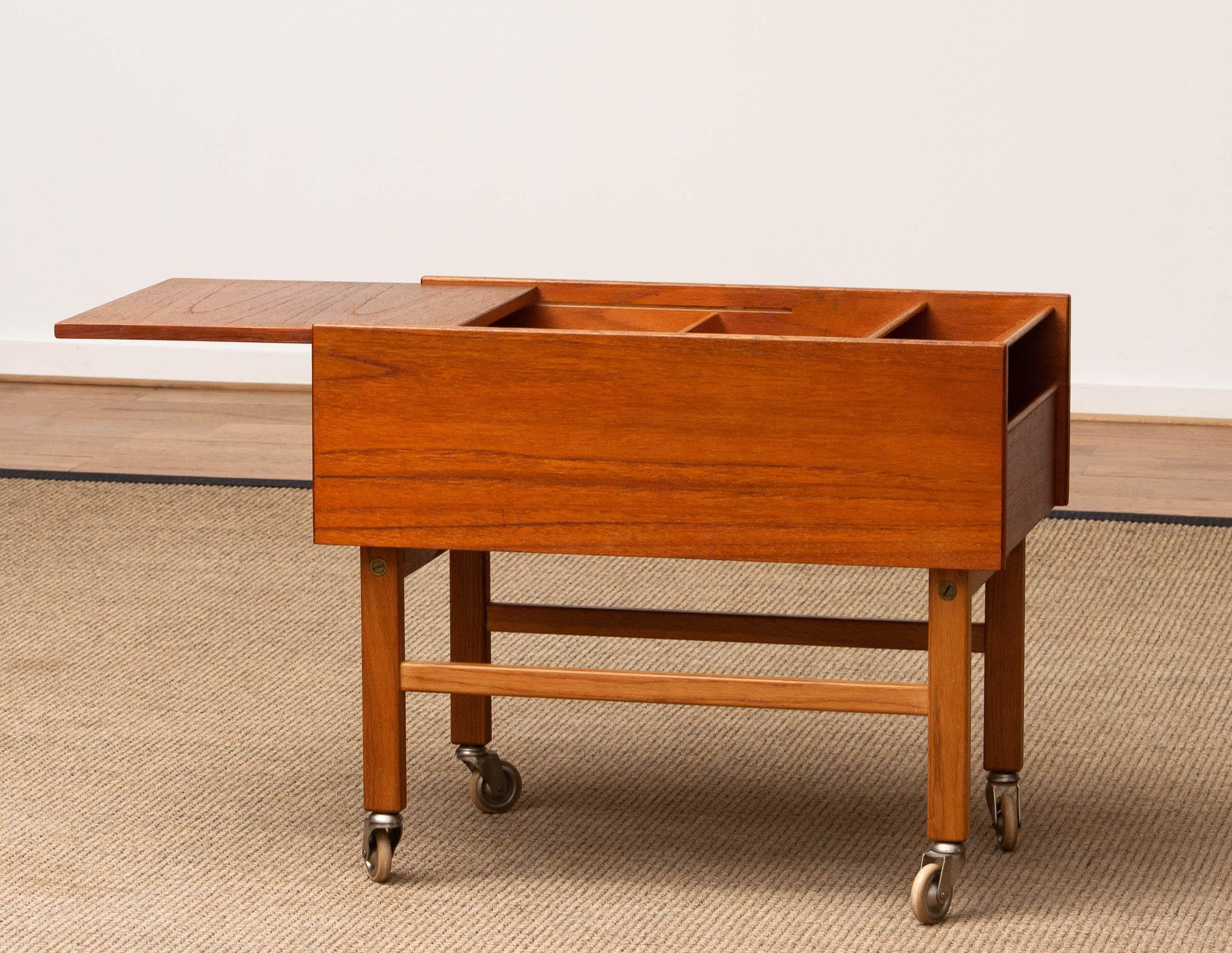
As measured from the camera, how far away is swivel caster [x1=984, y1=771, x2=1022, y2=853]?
5.36 feet

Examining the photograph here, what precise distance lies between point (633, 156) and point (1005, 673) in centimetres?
217

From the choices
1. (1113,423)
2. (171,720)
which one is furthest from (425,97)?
(171,720)

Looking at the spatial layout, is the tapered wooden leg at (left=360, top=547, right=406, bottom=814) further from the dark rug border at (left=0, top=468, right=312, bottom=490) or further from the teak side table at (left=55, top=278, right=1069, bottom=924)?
the dark rug border at (left=0, top=468, right=312, bottom=490)

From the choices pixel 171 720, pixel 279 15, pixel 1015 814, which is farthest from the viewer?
pixel 279 15

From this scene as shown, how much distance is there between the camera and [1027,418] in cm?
→ 151

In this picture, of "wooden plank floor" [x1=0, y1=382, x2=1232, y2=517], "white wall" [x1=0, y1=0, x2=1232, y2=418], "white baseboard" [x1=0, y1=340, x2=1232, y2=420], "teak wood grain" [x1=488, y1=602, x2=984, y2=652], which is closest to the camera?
"teak wood grain" [x1=488, y1=602, x2=984, y2=652]

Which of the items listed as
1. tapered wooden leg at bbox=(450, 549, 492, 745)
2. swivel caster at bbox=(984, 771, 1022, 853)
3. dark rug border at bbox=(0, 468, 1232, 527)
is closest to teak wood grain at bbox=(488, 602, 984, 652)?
tapered wooden leg at bbox=(450, 549, 492, 745)

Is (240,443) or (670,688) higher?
(670,688)

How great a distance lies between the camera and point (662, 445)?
→ 1.45 metres

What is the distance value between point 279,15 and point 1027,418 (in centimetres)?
266

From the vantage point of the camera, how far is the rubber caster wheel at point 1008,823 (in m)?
1.63

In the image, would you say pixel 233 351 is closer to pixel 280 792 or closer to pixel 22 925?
pixel 280 792

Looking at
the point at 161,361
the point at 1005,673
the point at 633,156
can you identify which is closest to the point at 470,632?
the point at 1005,673

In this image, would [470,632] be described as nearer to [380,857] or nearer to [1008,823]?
[380,857]
